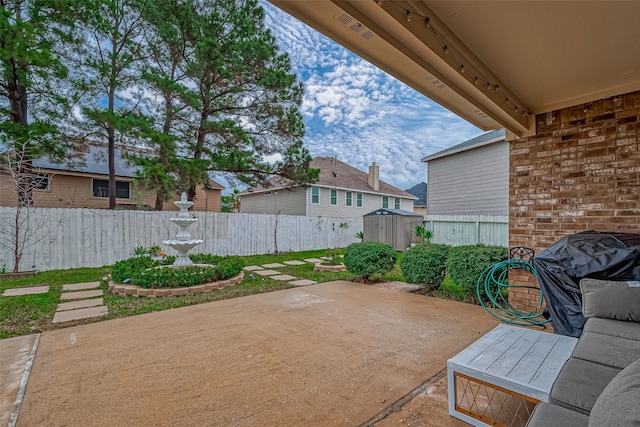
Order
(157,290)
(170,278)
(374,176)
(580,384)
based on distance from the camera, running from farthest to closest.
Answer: (374,176) → (170,278) → (157,290) → (580,384)

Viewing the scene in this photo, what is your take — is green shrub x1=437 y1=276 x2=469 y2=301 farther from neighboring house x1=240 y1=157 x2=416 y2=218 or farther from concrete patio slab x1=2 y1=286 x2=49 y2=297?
neighboring house x1=240 y1=157 x2=416 y2=218

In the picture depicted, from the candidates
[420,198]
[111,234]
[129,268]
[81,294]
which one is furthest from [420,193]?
[81,294]

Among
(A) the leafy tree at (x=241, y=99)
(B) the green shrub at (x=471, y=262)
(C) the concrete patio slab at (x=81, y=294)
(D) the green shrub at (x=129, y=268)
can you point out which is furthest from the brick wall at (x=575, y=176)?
Result: (A) the leafy tree at (x=241, y=99)

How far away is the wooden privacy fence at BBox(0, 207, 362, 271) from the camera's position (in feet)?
23.5

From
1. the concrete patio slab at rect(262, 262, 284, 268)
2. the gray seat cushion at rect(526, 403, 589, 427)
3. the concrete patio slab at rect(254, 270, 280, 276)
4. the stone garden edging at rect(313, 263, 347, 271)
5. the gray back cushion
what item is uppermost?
the gray back cushion

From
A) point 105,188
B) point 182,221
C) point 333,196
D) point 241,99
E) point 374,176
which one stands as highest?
point 241,99

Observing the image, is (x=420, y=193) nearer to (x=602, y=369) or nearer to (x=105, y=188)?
(x=105, y=188)

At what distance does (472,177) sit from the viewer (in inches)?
477

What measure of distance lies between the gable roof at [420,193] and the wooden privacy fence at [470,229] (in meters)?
13.1

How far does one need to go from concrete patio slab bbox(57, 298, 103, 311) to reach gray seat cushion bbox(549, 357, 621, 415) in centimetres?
538

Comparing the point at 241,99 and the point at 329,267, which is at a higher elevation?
the point at 241,99

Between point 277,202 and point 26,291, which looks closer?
point 26,291

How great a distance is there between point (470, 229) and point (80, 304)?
35.3ft

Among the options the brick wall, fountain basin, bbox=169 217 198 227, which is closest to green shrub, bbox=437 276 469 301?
the brick wall
